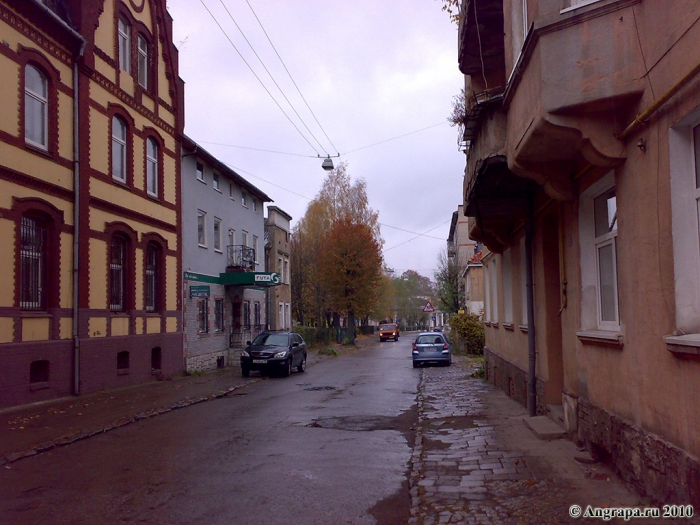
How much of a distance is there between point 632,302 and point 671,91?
7.08ft

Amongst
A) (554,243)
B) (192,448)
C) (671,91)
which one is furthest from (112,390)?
(671,91)

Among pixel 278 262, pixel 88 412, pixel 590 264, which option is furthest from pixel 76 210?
pixel 278 262

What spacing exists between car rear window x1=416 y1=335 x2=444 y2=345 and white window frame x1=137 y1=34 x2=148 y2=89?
15006 millimetres

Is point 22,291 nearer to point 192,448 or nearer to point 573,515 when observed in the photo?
point 192,448

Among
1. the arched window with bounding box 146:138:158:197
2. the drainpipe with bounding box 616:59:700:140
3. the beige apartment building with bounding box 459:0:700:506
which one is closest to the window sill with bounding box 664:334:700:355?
the beige apartment building with bounding box 459:0:700:506

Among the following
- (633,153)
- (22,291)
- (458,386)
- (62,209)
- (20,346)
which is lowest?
(458,386)

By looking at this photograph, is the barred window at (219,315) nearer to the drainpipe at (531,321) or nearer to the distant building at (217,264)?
the distant building at (217,264)

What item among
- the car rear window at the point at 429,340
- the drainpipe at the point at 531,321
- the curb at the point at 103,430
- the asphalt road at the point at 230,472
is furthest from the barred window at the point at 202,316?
the drainpipe at the point at 531,321

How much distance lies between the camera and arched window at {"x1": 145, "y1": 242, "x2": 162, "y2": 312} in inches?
882

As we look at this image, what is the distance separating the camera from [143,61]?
22.5 meters

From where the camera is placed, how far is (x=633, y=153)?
21.3ft

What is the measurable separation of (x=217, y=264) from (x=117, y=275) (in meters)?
9.47

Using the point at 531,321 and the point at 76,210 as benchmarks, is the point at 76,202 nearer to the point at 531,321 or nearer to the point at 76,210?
the point at 76,210

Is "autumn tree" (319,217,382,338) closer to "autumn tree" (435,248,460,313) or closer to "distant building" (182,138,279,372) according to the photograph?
"autumn tree" (435,248,460,313)
